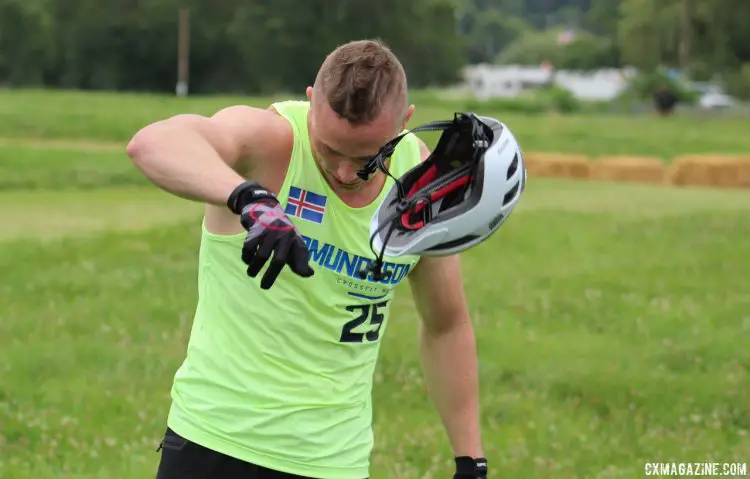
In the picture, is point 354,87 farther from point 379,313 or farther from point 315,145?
point 379,313

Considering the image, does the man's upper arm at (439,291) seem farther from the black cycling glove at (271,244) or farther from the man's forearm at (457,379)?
the black cycling glove at (271,244)

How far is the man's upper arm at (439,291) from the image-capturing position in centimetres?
445

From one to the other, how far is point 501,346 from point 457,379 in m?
7.16

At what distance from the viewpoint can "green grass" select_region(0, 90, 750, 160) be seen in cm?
3669

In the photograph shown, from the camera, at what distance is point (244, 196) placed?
3123 mm

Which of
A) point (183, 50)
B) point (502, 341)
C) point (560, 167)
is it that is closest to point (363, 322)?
point (502, 341)

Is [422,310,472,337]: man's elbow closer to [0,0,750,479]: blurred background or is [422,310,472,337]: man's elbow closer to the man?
the man

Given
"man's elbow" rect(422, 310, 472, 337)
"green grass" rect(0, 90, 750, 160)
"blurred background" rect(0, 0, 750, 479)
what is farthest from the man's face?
"green grass" rect(0, 90, 750, 160)

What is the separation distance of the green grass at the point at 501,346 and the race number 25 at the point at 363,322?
3.85m

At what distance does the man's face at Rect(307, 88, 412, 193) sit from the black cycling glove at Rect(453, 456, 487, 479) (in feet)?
4.24

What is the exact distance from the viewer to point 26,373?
1020 centimetres

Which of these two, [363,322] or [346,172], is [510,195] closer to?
[346,172]

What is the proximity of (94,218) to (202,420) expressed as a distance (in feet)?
52.4

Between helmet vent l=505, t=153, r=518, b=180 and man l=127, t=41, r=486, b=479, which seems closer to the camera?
helmet vent l=505, t=153, r=518, b=180
